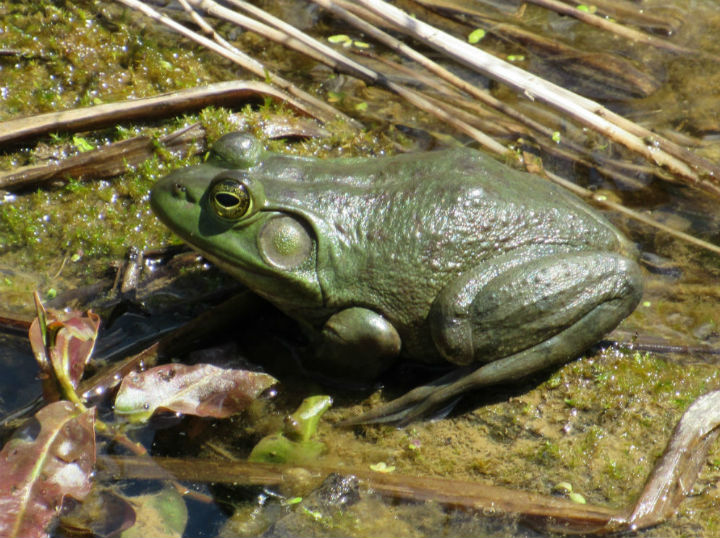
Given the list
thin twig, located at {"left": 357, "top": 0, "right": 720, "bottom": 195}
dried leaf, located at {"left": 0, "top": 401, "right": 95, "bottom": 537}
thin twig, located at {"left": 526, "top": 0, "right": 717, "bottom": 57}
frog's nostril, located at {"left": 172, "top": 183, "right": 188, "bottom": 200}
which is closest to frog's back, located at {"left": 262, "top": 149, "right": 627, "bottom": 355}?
frog's nostril, located at {"left": 172, "top": 183, "right": 188, "bottom": 200}

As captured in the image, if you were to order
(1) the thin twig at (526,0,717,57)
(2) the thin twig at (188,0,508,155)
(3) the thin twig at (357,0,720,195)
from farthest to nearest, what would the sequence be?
(1) the thin twig at (526,0,717,57) → (2) the thin twig at (188,0,508,155) → (3) the thin twig at (357,0,720,195)

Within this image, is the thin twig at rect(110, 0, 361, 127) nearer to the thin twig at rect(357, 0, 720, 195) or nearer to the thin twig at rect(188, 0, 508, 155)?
the thin twig at rect(188, 0, 508, 155)

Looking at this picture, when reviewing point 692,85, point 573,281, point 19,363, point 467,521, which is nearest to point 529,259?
point 573,281

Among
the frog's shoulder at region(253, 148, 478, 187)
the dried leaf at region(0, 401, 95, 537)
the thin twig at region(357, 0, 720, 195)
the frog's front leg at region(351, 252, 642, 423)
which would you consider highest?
the thin twig at region(357, 0, 720, 195)

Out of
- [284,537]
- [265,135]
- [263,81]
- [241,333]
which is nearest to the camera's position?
[284,537]

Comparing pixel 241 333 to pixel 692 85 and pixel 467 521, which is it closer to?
pixel 467 521

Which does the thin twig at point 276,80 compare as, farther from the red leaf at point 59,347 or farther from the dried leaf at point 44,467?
the dried leaf at point 44,467
